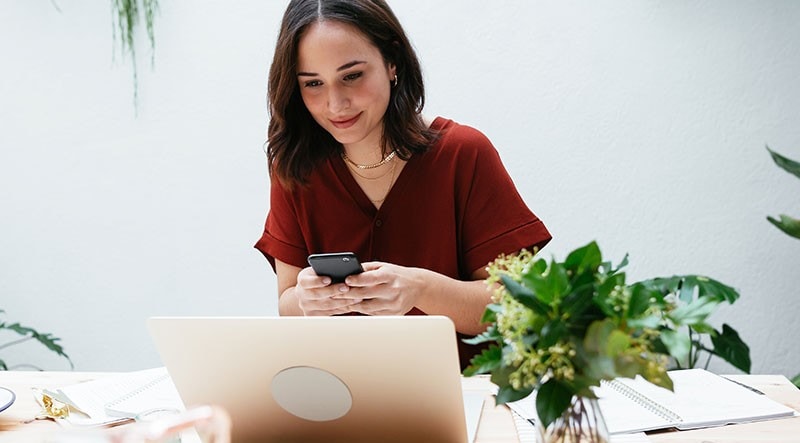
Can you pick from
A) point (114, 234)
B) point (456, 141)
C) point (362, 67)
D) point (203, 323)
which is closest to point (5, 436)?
point (203, 323)

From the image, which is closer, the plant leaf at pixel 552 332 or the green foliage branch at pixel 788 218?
the plant leaf at pixel 552 332

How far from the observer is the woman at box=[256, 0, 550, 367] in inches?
66.4

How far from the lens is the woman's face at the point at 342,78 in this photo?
1664mm

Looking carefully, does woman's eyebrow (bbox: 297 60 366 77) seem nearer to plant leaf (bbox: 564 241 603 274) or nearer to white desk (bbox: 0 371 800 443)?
white desk (bbox: 0 371 800 443)

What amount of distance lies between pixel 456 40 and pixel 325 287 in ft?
4.51

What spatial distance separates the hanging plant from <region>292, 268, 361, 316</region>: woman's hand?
159 cm

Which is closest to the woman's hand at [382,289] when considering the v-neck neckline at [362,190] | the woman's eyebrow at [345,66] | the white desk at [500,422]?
the white desk at [500,422]

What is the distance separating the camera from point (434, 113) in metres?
2.66

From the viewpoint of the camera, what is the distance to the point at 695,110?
2.53 m

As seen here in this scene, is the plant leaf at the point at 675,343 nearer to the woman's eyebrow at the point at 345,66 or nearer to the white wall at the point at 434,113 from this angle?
the woman's eyebrow at the point at 345,66

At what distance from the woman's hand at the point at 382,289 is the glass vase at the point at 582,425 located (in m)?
0.63

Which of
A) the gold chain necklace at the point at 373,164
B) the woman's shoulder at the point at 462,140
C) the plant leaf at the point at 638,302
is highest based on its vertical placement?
the woman's shoulder at the point at 462,140

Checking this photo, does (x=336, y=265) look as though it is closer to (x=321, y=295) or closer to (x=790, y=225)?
(x=321, y=295)

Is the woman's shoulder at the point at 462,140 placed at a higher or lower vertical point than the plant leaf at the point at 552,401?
higher
